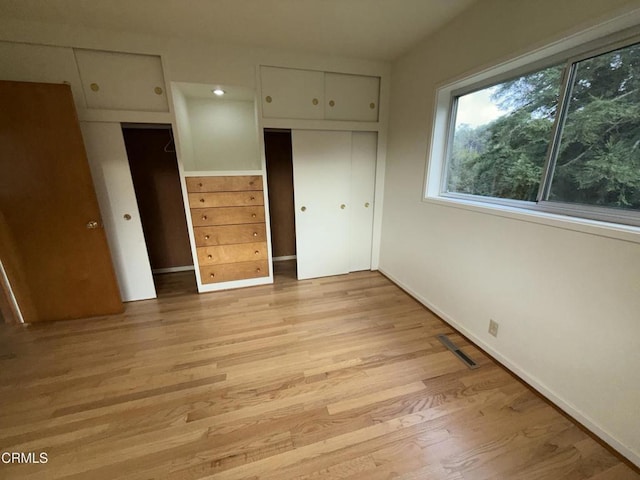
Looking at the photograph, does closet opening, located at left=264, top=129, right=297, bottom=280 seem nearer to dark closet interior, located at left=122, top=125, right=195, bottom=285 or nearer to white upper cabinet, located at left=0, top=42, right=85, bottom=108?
dark closet interior, located at left=122, top=125, right=195, bottom=285

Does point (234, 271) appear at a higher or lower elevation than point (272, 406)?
higher

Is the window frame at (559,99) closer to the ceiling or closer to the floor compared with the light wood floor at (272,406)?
closer to the ceiling

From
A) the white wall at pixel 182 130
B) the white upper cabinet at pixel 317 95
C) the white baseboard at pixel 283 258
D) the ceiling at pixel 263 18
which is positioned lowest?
the white baseboard at pixel 283 258

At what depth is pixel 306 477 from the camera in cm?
115

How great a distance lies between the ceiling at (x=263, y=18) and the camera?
1779 millimetres

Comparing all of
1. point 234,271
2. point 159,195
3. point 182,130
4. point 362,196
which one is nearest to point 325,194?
point 362,196

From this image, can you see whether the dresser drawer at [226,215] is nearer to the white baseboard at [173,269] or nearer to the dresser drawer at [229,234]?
the dresser drawer at [229,234]

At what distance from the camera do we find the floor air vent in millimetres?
1803

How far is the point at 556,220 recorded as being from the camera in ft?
4.59

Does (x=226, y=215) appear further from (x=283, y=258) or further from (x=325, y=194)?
(x=283, y=258)

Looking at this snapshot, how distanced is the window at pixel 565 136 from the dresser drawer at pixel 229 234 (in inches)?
86.7

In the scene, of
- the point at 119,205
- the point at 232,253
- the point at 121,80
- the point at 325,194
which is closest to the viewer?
the point at 121,80

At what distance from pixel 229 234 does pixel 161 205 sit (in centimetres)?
121

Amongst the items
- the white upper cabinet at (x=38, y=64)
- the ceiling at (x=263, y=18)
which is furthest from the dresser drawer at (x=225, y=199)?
the ceiling at (x=263, y=18)
